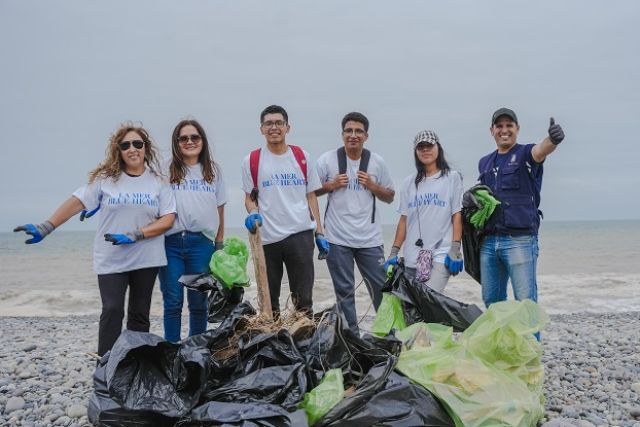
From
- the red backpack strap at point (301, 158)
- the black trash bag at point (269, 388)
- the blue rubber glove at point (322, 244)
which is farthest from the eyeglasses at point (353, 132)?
the black trash bag at point (269, 388)

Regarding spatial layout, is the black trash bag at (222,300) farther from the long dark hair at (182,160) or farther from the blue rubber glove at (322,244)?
the blue rubber glove at (322,244)

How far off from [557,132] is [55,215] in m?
3.41

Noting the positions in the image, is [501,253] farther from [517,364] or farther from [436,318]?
[517,364]

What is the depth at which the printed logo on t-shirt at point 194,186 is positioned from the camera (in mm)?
3801

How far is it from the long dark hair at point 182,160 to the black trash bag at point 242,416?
1.90m

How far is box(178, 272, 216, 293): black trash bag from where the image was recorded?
11.1 feet

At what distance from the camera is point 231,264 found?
3.43m

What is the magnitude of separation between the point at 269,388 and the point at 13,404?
1.97 meters

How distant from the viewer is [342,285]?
14.3 ft

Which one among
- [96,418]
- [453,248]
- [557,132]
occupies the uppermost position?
[557,132]

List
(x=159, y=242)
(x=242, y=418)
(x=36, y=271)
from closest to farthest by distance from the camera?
1. (x=242, y=418)
2. (x=159, y=242)
3. (x=36, y=271)

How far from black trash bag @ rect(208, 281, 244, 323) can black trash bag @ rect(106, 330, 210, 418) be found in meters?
0.63

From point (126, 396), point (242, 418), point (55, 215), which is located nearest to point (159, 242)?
point (55, 215)

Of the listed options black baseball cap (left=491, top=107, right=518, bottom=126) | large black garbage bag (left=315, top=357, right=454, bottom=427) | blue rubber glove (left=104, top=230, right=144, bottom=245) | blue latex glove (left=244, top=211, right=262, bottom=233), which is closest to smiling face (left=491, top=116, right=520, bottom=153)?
black baseball cap (left=491, top=107, right=518, bottom=126)
